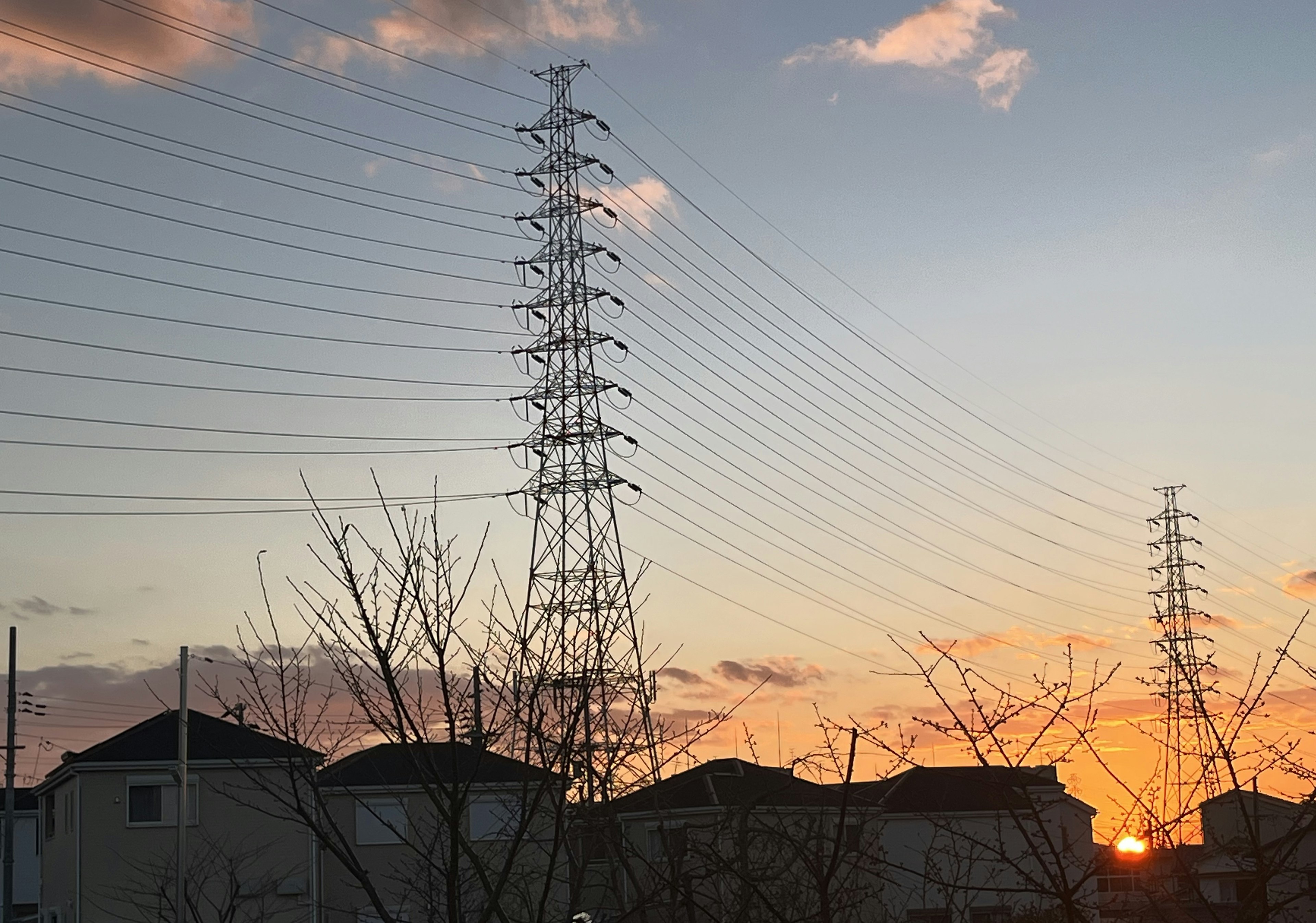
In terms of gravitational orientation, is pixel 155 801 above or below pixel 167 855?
above

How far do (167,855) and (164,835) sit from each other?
1.76 ft

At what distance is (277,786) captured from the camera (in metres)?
8.82

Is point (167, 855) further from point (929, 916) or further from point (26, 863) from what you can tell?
point (929, 916)

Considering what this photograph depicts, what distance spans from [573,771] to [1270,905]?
4708 mm

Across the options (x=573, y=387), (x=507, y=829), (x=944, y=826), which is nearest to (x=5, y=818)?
(x=573, y=387)

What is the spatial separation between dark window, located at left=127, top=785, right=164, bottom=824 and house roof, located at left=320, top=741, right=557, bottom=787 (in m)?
4.34

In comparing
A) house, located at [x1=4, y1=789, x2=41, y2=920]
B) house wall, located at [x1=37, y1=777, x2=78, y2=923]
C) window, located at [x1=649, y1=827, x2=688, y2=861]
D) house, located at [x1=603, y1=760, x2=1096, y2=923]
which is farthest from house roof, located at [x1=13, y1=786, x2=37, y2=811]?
window, located at [x1=649, y1=827, x2=688, y2=861]

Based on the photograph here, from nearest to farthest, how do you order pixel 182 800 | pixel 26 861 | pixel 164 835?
pixel 182 800, pixel 164 835, pixel 26 861

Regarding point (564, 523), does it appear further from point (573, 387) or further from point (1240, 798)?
point (1240, 798)

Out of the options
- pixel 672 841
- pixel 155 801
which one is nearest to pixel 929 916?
pixel 672 841

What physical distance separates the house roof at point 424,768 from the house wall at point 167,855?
245 cm

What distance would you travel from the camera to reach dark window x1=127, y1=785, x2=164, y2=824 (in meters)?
33.1

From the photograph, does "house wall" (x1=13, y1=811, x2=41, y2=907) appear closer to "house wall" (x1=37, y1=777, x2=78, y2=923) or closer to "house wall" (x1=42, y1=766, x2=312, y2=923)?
"house wall" (x1=37, y1=777, x2=78, y2=923)

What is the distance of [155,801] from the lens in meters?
33.3
